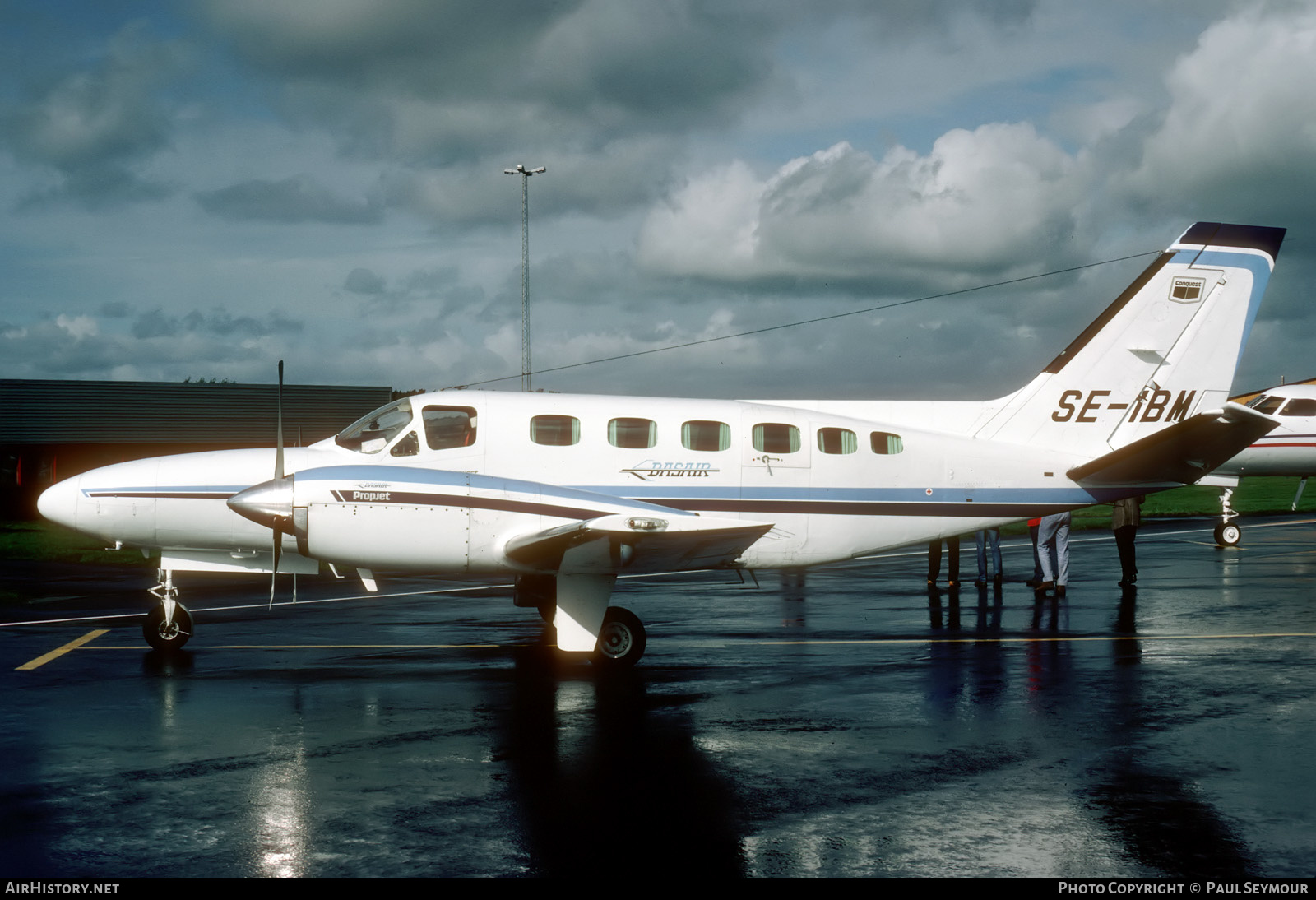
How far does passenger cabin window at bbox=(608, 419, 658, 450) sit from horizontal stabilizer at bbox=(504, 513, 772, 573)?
4.86ft

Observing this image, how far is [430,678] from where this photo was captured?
1075 cm

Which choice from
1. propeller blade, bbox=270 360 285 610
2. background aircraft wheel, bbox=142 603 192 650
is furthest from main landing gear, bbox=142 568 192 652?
propeller blade, bbox=270 360 285 610

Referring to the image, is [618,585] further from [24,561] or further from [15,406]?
[15,406]

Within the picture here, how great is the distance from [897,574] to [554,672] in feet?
41.5

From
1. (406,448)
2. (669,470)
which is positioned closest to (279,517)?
(406,448)

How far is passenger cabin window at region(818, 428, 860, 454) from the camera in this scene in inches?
512

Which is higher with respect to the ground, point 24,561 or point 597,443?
point 597,443

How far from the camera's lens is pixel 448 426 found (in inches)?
483

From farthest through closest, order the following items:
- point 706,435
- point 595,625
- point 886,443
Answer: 1. point 886,443
2. point 706,435
3. point 595,625

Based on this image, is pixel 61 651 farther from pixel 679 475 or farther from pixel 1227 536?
pixel 1227 536

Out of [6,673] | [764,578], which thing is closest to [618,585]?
[764,578]

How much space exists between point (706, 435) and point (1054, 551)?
796cm

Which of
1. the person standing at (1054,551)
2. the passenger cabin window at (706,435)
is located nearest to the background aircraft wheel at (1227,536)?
Answer: the person standing at (1054,551)

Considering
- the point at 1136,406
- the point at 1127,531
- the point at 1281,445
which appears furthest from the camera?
the point at 1281,445
